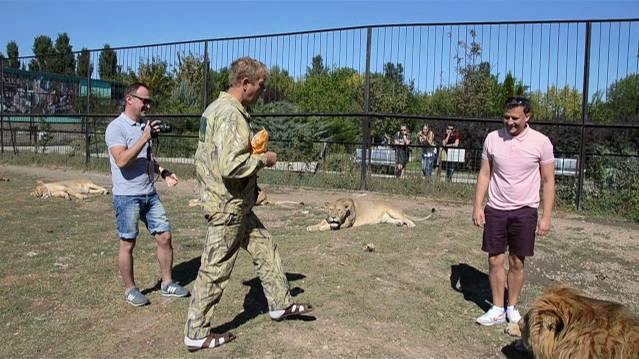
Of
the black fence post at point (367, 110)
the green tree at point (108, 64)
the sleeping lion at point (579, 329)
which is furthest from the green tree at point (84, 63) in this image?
the sleeping lion at point (579, 329)

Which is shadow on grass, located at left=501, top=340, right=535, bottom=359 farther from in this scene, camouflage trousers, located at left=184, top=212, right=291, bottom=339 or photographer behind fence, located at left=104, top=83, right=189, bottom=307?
photographer behind fence, located at left=104, top=83, right=189, bottom=307

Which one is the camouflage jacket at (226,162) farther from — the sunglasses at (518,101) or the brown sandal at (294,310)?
the sunglasses at (518,101)

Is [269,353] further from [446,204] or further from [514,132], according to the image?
[446,204]

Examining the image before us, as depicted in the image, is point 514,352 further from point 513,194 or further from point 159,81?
point 159,81

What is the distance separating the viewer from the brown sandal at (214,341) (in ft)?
13.8

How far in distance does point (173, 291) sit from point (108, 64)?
57.5 ft

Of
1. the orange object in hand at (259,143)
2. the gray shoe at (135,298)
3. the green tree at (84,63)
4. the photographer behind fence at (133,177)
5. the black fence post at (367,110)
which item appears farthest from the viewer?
the green tree at (84,63)

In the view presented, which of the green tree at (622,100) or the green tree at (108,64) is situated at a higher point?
the green tree at (108,64)

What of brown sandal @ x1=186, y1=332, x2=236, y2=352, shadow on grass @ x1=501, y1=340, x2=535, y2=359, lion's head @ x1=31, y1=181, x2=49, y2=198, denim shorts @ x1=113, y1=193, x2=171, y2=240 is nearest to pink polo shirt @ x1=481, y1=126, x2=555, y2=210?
shadow on grass @ x1=501, y1=340, x2=535, y2=359

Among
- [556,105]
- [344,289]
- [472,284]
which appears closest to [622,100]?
[556,105]

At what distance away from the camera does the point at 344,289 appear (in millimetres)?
5625

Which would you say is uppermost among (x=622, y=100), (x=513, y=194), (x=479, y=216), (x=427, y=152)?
(x=622, y=100)

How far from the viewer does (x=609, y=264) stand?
24.0 feet

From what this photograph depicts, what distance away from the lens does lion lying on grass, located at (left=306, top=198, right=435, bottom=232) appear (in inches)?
363
